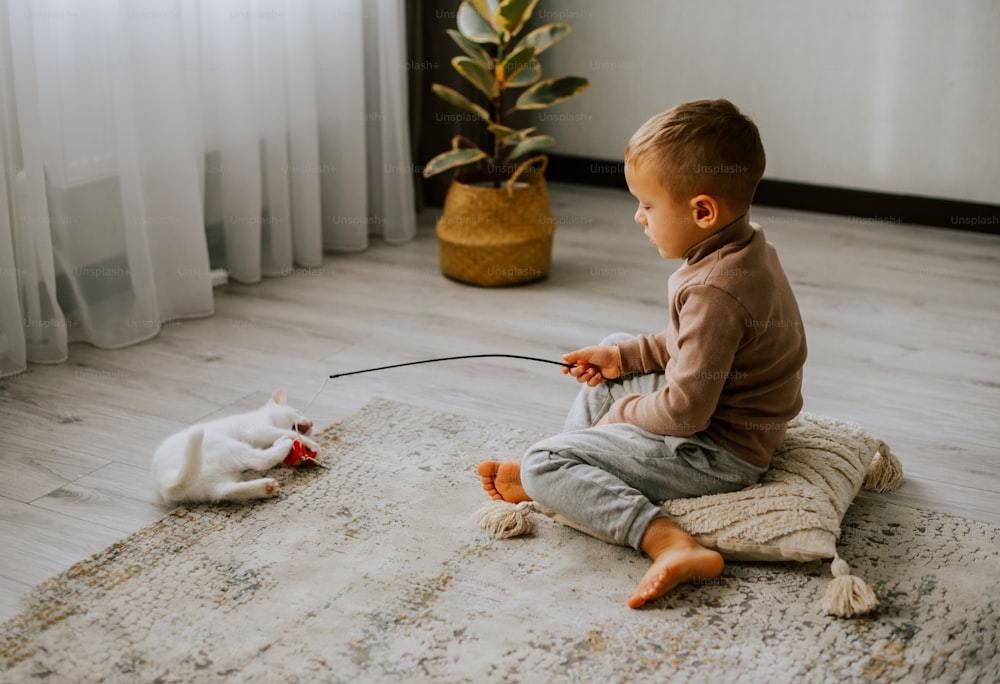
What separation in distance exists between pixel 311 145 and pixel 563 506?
5.39 ft

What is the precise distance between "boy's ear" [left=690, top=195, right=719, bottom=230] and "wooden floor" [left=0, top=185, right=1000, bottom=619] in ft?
1.91

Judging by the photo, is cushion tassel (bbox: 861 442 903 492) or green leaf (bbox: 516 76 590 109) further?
green leaf (bbox: 516 76 590 109)

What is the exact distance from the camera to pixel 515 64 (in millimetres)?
2676

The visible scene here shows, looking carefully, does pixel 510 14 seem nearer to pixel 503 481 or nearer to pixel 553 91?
pixel 553 91

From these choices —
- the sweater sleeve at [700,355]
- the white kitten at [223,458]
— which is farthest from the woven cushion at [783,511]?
the white kitten at [223,458]

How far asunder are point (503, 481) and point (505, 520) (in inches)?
3.5

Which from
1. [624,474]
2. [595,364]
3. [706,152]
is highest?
[706,152]

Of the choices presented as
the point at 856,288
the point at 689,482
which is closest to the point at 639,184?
the point at 689,482

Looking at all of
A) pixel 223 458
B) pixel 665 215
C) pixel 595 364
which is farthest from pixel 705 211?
pixel 223 458

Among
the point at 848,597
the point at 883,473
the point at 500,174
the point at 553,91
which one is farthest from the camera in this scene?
the point at 500,174

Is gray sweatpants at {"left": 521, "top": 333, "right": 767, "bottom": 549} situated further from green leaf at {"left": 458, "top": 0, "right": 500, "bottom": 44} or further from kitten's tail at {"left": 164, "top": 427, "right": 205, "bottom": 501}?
green leaf at {"left": 458, "top": 0, "right": 500, "bottom": 44}

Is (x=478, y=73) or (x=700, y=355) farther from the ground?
(x=478, y=73)

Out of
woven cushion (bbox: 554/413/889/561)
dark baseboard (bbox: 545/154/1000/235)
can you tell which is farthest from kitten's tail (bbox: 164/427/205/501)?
dark baseboard (bbox: 545/154/1000/235)

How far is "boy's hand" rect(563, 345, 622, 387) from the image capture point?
167cm
